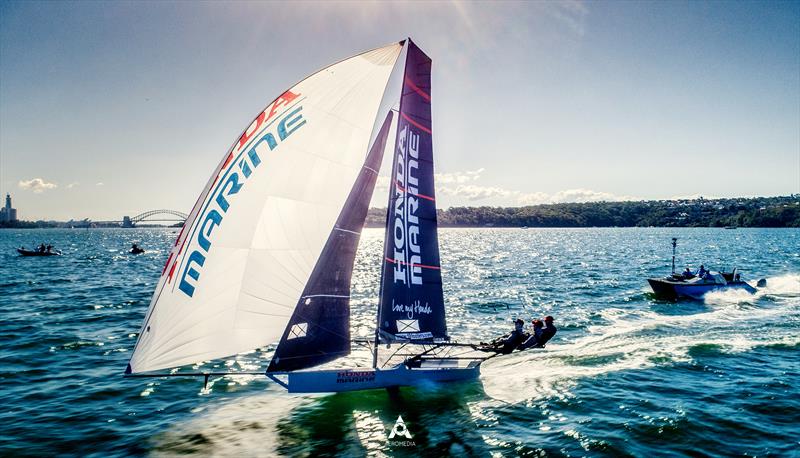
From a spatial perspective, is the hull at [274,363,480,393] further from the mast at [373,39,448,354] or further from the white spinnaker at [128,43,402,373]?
the white spinnaker at [128,43,402,373]

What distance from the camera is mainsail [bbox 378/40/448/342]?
1189cm

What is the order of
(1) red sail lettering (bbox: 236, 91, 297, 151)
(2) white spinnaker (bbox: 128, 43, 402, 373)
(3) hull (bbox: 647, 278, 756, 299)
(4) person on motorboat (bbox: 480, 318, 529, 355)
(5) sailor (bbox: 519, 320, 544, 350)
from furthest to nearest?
(3) hull (bbox: 647, 278, 756, 299)
(5) sailor (bbox: 519, 320, 544, 350)
(4) person on motorboat (bbox: 480, 318, 529, 355)
(1) red sail lettering (bbox: 236, 91, 297, 151)
(2) white spinnaker (bbox: 128, 43, 402, 373)

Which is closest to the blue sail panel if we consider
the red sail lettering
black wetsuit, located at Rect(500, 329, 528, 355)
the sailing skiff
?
the sailing skiff

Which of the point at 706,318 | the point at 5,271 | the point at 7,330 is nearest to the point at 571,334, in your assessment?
the point at 706,318

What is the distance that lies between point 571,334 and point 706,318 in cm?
854

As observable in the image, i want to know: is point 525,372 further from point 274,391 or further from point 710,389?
point 274,391

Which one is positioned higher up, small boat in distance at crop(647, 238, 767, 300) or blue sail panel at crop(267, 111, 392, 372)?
blue sail panel at crop(267, 111, 392, 372)

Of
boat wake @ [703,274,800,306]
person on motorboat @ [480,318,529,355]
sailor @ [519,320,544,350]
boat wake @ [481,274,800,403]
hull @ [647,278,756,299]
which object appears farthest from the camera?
hull @ [647,278,756,299]

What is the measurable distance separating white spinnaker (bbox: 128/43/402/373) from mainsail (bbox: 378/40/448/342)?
0.87 meters

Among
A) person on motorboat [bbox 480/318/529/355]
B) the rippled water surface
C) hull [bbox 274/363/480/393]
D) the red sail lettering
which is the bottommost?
the rippled water surface

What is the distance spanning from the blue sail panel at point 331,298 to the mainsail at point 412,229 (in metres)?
0.73

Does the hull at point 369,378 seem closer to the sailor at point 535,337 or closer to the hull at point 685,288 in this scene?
the sailor at point 535,337

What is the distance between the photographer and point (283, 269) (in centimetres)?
1112

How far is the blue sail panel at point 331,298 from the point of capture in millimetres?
11055
